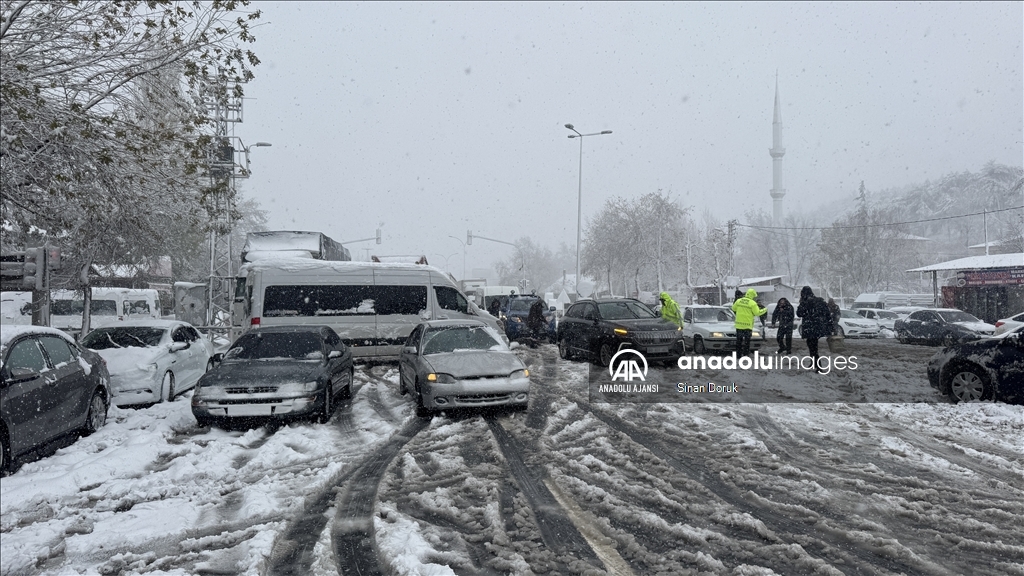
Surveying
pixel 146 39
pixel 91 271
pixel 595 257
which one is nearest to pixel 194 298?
pixel 91 271

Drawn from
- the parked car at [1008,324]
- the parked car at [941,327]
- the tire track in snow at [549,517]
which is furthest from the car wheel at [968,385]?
the parked car at [941,327]

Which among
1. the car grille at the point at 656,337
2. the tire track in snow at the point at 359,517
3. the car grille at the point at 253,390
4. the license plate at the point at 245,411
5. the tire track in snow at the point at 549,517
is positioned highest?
the car grille at the point at 656,337

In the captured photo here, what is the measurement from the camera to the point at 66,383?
18.4 feet

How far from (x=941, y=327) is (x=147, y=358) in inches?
975

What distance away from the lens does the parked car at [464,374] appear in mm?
9117

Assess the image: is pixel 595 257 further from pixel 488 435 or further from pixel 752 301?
pixel 488 435

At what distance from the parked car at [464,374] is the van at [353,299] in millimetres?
5482

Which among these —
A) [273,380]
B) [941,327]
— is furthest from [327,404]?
[941,327]

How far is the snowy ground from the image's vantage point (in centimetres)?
407

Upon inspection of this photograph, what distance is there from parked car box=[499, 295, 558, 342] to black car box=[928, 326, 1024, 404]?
14268 mm

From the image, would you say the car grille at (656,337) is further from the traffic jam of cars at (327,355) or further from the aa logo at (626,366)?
the aa logo at (626,366)

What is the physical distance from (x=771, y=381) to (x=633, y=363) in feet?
9.51

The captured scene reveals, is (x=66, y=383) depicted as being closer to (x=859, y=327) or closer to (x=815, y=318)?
(x=815, y=318)

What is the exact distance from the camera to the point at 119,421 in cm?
903
